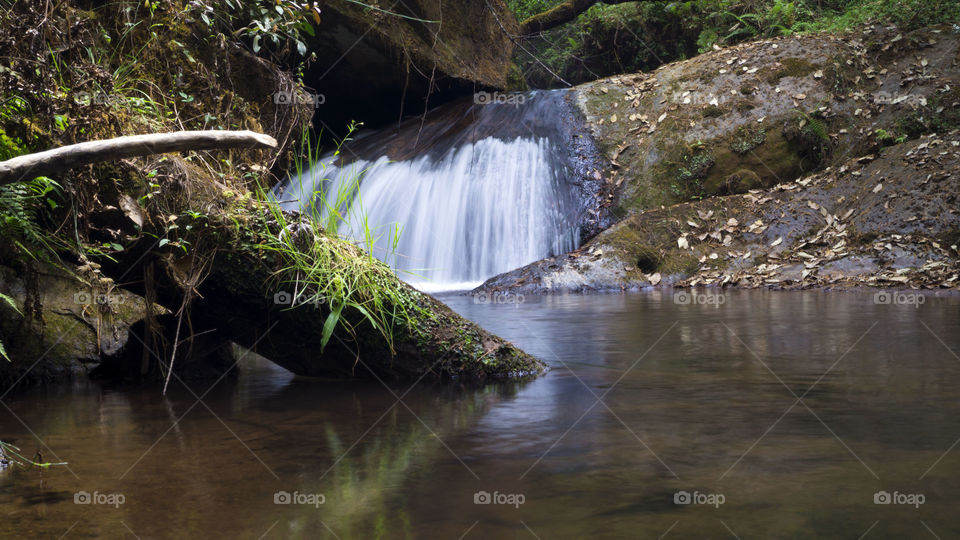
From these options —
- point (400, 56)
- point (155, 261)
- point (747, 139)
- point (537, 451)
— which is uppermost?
point (400, 56)

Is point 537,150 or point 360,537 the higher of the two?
point 537,150

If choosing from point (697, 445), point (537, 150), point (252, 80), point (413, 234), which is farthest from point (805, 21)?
point (697, 445)

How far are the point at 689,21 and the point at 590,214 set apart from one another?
8325 millimetres

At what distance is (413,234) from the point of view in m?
11.8

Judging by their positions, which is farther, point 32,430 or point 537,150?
point 537,150

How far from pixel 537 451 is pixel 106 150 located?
5.99 ft

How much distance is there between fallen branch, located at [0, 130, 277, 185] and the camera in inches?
100

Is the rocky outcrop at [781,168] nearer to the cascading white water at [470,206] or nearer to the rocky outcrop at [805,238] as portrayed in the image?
the rocky outcrop at [805,238]

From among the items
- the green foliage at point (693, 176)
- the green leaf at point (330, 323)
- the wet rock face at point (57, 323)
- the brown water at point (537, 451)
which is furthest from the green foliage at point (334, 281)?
the green foliage at point (693, 176)

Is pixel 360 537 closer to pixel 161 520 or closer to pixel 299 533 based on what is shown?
pixel 299 533

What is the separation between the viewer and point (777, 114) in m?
11.8

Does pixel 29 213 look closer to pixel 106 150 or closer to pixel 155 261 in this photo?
pixel 155 261

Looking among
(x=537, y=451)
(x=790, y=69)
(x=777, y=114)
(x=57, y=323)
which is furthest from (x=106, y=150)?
(x=790, y=69)

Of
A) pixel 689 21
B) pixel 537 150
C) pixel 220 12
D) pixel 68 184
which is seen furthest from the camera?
pixel 689 21
